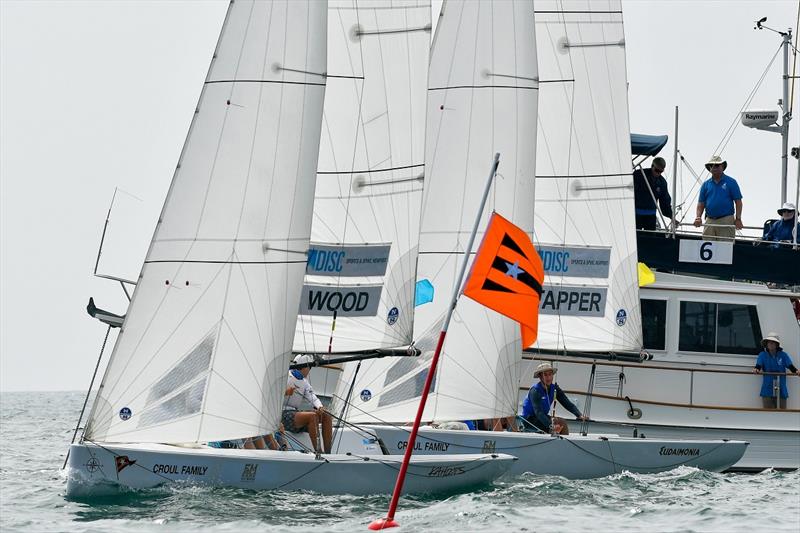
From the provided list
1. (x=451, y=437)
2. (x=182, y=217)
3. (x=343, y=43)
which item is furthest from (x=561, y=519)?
(x=343, y=43)

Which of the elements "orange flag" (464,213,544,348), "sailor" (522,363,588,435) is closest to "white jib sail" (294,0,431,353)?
"sailor" (522,363,588,435)

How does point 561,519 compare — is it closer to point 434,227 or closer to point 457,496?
point 457,496

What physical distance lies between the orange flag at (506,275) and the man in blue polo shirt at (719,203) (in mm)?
9160

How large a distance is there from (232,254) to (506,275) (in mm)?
2942

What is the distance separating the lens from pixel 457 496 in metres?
15.9

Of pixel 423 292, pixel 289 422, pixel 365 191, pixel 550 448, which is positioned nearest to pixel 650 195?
pixel 423 292

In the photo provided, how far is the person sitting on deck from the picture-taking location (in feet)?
54.6

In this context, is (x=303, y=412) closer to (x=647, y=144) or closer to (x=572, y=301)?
(x=572, y=301)

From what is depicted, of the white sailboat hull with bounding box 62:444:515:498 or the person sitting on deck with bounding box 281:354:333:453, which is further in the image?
the person sitting on deck with bounding box 281:354:333:453

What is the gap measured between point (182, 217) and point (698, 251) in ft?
34.9

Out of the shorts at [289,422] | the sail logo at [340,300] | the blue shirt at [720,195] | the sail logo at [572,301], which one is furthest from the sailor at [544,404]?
the blue shirt at [720,195]

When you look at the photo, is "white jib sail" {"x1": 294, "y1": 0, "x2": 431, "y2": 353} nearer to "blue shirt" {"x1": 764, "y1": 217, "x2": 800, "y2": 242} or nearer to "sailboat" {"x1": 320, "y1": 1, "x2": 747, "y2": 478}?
"sailboat" {"x1": 320, "y1": 1, "x2": 747, "y2": 478}

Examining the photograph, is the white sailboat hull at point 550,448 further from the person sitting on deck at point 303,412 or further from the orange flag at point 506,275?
the orange flag at point 506,275

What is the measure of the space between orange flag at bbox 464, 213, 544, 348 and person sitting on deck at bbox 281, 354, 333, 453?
318 cm
